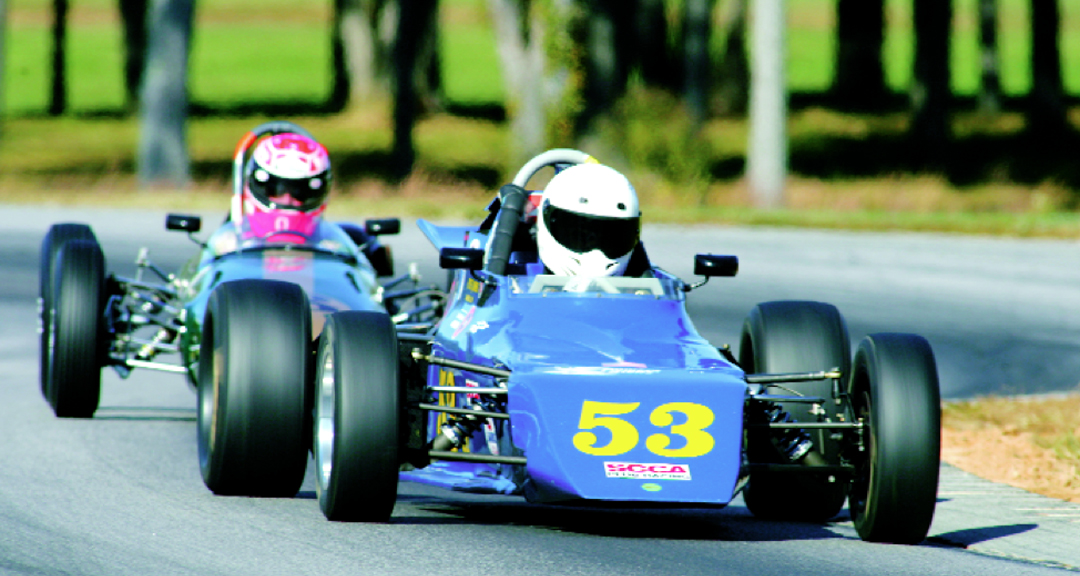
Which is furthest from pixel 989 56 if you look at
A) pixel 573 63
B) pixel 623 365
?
pixel 623 365

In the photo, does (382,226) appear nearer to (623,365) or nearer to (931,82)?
(623,365)

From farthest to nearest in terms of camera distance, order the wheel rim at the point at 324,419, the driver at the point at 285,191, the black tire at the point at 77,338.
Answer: the driver at the point at 285,191
the black tire at the point at 77,338
the wheel rim at the point at 324,419

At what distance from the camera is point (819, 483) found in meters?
8.08

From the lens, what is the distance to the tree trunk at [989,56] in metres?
45.8

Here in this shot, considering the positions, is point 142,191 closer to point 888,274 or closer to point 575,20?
point 575,20

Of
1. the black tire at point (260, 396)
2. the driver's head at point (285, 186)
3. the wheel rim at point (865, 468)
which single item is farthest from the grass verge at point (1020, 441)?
the driver's head at point (285, 186)

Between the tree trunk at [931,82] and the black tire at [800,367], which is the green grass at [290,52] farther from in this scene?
the black tire at [800,367]

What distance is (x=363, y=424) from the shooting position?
22.9 feet

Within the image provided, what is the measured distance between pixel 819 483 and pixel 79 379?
4533 millimetres

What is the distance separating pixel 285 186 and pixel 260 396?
4341mm

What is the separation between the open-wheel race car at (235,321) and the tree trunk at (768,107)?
1352cm

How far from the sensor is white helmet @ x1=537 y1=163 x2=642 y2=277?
8.20 metres

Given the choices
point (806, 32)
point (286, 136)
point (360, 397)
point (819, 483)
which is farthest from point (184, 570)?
point (806, 32)

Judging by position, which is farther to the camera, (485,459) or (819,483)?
(819,483)
